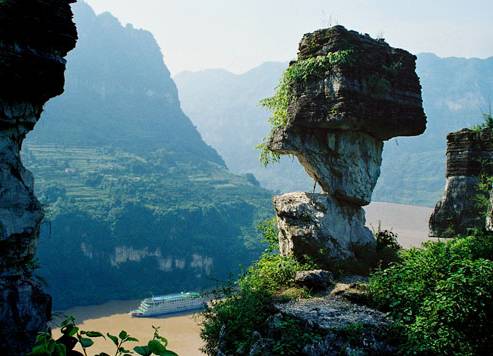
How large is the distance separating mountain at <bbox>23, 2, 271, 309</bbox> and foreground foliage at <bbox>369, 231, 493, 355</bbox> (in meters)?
26.3

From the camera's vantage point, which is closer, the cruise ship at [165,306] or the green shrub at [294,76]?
the green shrub at [294,76]

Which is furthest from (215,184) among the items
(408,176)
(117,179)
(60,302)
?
(408,176)

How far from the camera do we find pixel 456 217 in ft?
40.4

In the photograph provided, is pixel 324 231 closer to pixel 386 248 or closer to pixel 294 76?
pixel 386 248

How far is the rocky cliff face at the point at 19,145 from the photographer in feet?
21.1

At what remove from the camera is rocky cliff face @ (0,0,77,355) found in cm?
642

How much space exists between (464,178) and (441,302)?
6059mm

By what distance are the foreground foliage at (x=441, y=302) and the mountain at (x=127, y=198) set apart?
26332 mm

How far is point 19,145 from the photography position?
693cm

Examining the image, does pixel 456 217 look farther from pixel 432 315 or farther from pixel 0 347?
pixel 0 347

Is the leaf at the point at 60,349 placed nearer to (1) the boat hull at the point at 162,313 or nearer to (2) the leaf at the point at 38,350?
(2) the leaf at the point at 38,350

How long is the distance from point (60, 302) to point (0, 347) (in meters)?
49.2

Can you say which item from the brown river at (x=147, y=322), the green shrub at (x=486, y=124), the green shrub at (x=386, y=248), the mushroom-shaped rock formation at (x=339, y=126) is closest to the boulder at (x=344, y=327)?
the mushroom-shaped rock formation at (x=339, y=126)

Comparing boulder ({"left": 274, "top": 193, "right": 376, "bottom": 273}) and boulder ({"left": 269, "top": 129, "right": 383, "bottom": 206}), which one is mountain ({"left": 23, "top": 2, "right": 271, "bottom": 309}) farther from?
boulder ({"left": 269, "top": 129, "right": 383, "bottom": 206})
